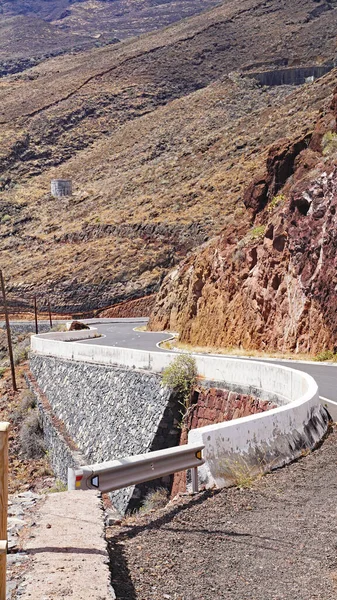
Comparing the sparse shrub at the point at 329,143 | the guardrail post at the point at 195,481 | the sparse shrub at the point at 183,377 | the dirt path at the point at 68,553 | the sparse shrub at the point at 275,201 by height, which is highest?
the sparse shrub at the point at 329,143

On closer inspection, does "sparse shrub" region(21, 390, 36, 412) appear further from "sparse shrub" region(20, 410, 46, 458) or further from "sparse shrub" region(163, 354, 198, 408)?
"sparse shrub" region(163, 354, 198, 408)

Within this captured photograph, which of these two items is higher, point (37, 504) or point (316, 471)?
point (37, 504)

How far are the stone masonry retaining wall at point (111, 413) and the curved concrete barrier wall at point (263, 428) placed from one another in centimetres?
173

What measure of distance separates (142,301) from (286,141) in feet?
87.8

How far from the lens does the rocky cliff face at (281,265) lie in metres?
20.3

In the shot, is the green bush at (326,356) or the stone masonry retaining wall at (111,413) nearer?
the stone masonry retaining wall at (111,413)

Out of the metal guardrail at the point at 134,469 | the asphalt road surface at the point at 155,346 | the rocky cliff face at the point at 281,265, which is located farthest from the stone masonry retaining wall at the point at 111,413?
the metal guardrail at the point at 134,469

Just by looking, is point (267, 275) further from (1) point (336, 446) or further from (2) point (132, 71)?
(2) point (132, 71)

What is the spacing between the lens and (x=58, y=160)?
97.8 metres

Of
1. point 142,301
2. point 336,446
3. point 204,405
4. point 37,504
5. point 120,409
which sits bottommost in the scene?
point 142,301

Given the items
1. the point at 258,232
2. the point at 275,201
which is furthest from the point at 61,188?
the point at 258,232

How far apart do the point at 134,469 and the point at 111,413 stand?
34.8ft

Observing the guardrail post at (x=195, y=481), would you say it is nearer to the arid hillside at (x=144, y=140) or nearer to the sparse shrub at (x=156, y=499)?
the sparse shrub at (x=156, y=499)

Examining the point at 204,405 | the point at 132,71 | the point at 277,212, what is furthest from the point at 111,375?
the point at 132,71
